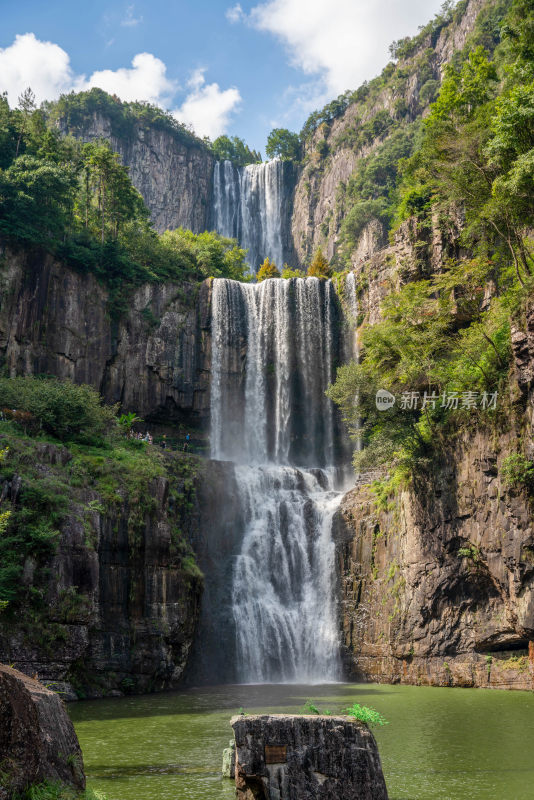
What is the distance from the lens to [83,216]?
45500 millimetres

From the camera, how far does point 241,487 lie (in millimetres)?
30406

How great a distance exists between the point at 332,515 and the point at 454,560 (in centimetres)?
677

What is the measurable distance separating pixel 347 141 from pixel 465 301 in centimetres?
4871

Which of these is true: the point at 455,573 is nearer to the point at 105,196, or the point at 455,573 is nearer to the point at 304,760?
the point at 304,760

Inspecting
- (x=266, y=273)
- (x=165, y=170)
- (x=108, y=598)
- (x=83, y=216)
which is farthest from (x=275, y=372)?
(x=165, y=170)

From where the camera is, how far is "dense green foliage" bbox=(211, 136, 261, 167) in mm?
78875

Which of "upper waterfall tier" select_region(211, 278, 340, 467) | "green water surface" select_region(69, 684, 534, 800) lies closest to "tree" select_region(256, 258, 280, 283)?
"upper waterfall tier" select_region(211, 278, 340, 467)

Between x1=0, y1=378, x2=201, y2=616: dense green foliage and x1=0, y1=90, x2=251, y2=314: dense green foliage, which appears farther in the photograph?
x1=0, y1=90, x2=251, y2=314: dense green foliage

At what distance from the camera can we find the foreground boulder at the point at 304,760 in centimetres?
664

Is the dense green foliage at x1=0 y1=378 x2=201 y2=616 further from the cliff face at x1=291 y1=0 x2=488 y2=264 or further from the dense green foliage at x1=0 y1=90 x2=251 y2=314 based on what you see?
the cliff face at x1=291 y1=0 x2=488 y2=264

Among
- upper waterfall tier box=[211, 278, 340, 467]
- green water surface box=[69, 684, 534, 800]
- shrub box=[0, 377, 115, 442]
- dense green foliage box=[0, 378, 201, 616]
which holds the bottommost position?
green water surface box=[69, 684, 534, 800]

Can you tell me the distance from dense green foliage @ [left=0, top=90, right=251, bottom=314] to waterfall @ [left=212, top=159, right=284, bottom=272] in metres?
19.5

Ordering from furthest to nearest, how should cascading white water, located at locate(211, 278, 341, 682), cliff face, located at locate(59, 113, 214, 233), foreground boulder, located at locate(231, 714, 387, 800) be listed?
cliff face, located at locate(59, 113, 214, 233) < cascading white water, located at locate(211, 278, 341, 682) < foreground boulder, located at locate(231, 714, 387, 800)

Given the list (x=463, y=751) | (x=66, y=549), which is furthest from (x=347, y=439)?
(x=463, y=751)
